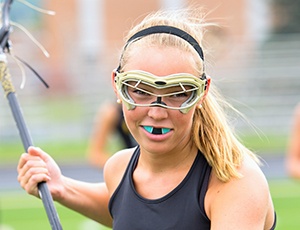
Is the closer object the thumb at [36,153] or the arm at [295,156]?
the thumb at [36,153]

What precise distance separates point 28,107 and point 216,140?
1649 cm

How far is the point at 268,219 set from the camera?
216 cm

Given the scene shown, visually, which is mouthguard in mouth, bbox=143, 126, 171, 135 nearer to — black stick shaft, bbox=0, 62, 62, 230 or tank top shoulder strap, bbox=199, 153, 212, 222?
tank top shoulder strap, bbox=199, 153, 212, 222

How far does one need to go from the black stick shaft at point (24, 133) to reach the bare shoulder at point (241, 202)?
81 cm

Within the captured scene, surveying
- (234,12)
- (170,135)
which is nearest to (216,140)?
(170,135)

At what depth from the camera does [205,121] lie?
7.55 ft

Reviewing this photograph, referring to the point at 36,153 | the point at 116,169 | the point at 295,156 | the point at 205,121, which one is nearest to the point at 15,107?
the point at 36,153

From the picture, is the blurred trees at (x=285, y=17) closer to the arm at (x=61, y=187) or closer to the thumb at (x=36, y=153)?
the arm at (x=61, y=187)

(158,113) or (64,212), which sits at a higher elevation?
(158,113)

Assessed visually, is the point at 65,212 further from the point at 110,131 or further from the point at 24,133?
the point at 24,133

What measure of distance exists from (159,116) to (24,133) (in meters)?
0.89

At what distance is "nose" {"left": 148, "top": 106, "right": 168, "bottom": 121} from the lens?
2.06 meters

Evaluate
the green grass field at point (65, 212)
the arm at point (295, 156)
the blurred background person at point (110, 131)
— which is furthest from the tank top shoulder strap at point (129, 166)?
the green grass field at point (65, 212)

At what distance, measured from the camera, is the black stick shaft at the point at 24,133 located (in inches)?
95.6
